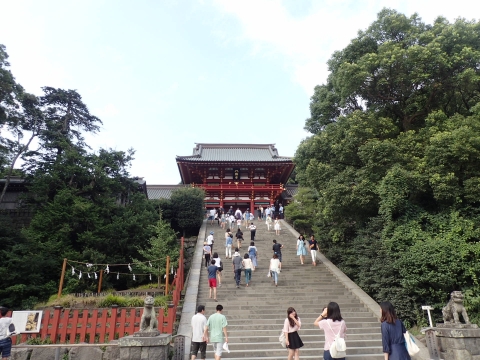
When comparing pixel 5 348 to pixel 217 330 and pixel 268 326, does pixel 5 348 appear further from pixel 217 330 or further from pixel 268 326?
pixel 268 326

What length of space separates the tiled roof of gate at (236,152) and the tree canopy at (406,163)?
674 inches

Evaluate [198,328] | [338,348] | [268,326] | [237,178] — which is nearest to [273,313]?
[268,326]

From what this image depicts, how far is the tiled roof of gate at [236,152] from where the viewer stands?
3088 centimetres

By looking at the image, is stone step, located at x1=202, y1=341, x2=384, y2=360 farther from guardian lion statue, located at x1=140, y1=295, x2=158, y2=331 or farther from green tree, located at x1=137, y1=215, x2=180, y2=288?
green tree, located at x1=137, y1=215, x2=180, y2=288

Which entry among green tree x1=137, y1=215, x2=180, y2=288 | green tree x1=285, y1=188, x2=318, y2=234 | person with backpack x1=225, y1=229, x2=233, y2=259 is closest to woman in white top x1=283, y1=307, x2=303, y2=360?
green tree x1=137, y1=215, x2=180, y2=288

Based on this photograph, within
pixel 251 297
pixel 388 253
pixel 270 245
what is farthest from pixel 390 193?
pixel 270 245

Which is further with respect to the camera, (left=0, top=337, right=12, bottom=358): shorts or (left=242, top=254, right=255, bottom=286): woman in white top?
(left=242, top=254, right=255, bottom=286): woman in white top

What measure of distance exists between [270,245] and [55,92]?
47.3 feet

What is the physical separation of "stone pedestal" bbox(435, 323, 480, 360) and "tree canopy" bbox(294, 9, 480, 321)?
63.5 inches

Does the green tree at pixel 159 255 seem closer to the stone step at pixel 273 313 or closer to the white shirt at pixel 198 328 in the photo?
the stone step at pixel 273 313

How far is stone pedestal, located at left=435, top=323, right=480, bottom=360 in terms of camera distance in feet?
21.1

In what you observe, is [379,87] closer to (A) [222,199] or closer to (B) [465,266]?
(B) [465,266]

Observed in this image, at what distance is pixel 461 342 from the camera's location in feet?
21.2

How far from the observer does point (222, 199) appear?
27.4m
